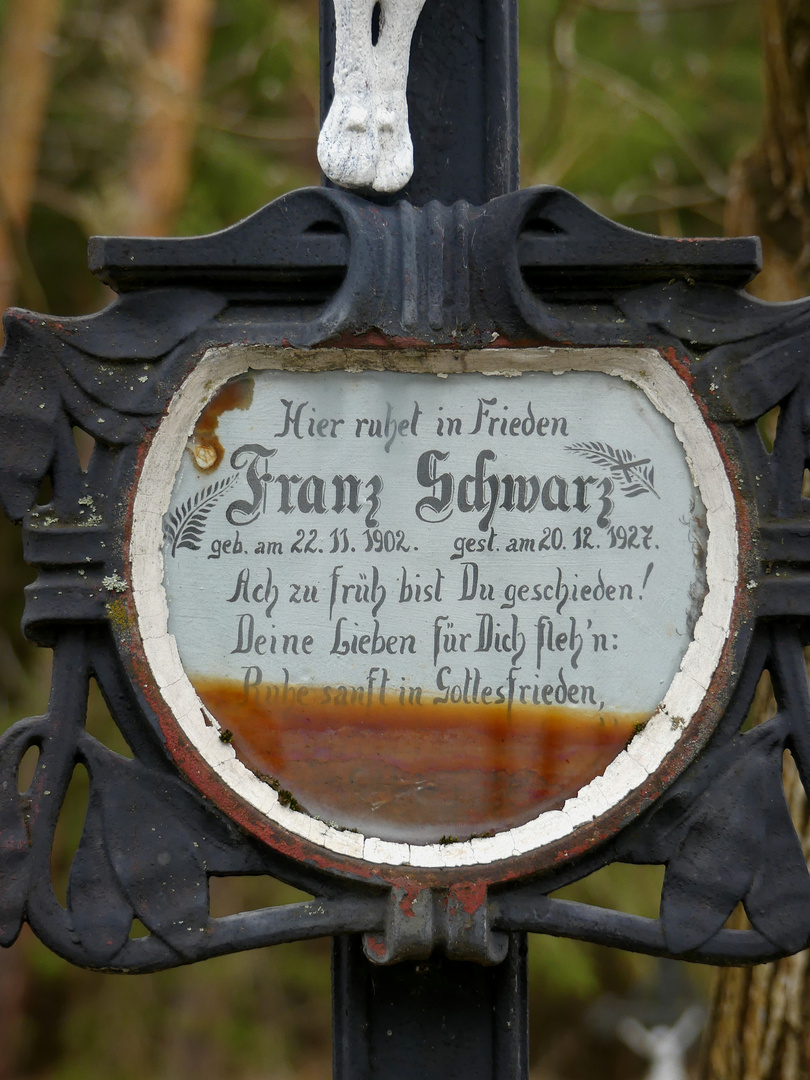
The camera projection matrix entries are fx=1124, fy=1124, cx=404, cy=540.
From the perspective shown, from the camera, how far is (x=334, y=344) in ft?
5.47

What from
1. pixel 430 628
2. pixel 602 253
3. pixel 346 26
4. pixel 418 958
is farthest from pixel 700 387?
pixel 418 958

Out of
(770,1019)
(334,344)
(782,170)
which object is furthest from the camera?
(782,170)

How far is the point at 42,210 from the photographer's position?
547 centimetres

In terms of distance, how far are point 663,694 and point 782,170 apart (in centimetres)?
134

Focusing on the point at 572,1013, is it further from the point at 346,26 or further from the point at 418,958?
the point at 346,26

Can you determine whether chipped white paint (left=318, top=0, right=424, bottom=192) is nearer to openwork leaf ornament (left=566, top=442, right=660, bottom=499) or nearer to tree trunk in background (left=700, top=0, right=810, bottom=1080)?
openwork leaf ornament (left=566, top=442, right=660, bottom=499)

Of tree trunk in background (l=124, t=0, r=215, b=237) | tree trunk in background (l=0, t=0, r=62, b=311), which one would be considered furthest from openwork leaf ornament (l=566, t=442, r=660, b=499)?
tree trunk in background (l=0, t=0, r=62, b=311)

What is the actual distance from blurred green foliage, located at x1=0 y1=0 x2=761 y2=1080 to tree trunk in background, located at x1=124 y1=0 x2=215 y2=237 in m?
0.09

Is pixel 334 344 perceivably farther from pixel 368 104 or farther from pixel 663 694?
pixel 663 694

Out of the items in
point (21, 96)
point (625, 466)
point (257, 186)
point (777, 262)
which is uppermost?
point (21, 96)

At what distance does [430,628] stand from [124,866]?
57 cm

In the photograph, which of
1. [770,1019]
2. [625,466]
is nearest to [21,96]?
[625,466]

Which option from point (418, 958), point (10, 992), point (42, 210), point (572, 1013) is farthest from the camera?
point (572, 1013)

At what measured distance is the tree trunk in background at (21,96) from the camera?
427cm
